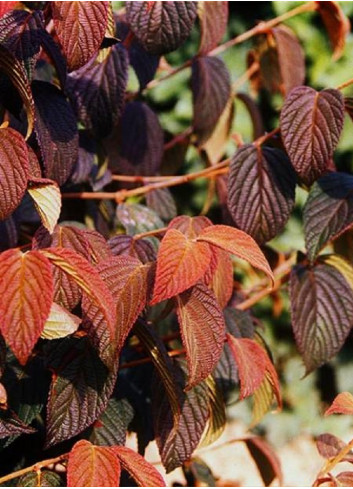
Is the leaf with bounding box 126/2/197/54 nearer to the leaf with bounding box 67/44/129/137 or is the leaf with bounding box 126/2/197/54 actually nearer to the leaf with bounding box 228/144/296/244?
the leaf with bounding box 67/44/129/137

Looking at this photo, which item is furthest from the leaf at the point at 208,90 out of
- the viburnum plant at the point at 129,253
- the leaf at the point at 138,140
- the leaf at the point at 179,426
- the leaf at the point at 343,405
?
the leaf at the point at 343,405

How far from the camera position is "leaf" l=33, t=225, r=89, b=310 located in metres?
1.25

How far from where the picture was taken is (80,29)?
4.03ft

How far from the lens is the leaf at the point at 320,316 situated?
1636 mm

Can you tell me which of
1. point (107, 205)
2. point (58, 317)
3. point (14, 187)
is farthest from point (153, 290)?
point (107, 205)

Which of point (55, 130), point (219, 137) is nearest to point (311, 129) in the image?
point (55, 130)

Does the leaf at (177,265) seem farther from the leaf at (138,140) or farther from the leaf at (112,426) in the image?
the leaf at (138,140)

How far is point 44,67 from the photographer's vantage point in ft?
5.51

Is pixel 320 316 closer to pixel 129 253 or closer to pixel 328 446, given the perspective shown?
pixel 328 446

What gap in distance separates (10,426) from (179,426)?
0.98 feet

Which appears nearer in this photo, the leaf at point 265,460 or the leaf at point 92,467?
the leaf at point 92,467

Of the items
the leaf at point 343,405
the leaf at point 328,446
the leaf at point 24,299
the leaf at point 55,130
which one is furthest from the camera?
the leaf at point 328,446

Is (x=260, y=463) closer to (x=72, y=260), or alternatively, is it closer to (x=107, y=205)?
(x=107, y=205)

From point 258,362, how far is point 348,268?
36 cm
